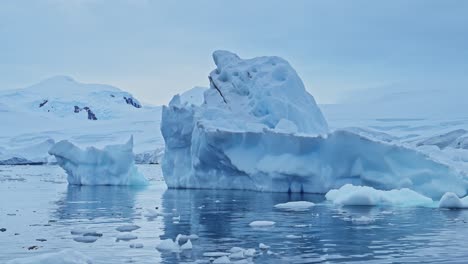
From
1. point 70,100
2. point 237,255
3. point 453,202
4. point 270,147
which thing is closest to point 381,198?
point 453,202

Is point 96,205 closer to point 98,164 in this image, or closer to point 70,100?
point 98,164

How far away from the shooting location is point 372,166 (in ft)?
69.8

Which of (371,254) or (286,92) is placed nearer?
(371,254)

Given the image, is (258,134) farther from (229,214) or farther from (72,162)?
(72,162)

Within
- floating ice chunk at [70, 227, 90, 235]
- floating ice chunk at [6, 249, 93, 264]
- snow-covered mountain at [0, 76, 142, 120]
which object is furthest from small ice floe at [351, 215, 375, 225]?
snow-covered mountain at [0, 76, 142, 120]

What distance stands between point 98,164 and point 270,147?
→ 31.9ft

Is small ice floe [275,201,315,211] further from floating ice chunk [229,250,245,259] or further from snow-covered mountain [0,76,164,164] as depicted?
snow-covered mountain [0,76,164,164]

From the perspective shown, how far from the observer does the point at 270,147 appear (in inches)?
923

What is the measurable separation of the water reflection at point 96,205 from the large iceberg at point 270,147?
10.4 feet

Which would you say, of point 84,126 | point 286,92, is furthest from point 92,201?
point 84,126

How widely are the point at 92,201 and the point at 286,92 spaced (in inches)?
377

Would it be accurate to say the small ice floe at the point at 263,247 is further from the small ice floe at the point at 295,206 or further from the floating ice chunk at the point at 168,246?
the small ice floe at the point at 295,206

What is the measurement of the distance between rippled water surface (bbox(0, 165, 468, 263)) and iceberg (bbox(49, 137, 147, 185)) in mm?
7564

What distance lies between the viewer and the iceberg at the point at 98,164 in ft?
95.4
